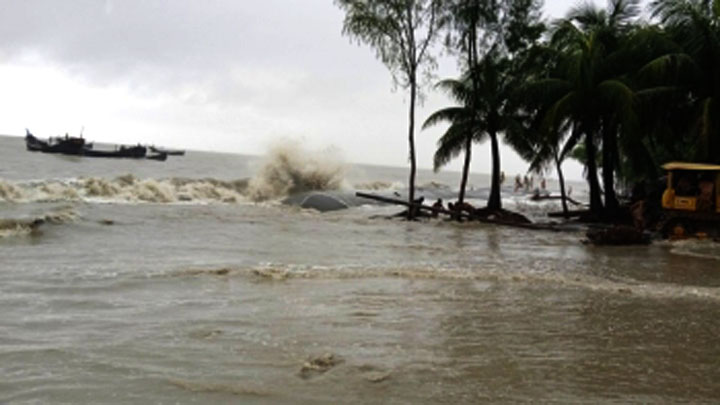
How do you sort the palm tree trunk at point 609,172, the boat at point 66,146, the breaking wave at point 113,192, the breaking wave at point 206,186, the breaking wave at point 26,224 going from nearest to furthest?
1. the breaking wave at point 26,224
2. the palm tree trunk at point 609,172
3. the breaking wave at point 113,192
4. the breaking wave at point 206,186
5. the boat at point 66,146

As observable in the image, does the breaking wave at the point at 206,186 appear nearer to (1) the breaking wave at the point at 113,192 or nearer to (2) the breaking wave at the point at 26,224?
(1) the breaking wave at the point at 113,192

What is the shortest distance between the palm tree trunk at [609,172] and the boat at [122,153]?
50091 millimetres

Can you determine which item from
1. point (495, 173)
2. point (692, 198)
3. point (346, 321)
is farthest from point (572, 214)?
point (346, 321)

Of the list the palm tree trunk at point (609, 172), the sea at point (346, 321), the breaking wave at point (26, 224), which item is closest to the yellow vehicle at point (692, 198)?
Result: the sea at point (346, 321)

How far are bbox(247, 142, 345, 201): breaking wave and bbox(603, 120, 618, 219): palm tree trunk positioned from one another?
54.4 ft

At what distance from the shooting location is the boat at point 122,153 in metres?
62.0

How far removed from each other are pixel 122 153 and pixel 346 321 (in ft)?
207

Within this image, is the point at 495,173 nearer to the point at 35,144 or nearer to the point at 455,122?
the point at 455,122

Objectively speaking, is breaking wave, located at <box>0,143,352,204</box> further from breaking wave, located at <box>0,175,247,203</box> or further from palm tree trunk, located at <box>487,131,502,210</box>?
palm tree trunk, located at <box>487,131,502,210</box>

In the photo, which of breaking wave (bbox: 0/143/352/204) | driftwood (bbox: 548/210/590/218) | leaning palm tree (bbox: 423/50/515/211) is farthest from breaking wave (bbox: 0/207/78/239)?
driftwood (bbox: 548/210/590/218)

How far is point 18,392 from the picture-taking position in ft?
13.9

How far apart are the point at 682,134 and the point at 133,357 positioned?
74.9ft

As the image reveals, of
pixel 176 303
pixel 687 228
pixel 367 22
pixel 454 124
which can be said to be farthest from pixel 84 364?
pixel 454 124

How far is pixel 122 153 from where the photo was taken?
64875mm
